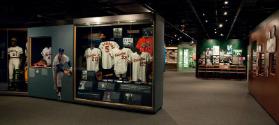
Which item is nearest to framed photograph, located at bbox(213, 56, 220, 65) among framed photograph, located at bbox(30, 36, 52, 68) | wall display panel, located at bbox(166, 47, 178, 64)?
wall display panel, located at bbox(166, 47, 178, 64)

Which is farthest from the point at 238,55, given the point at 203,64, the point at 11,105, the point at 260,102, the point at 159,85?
the point at 11,105

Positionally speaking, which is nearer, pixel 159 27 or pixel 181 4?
pixel 159 27

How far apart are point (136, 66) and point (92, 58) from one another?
4.98 ft

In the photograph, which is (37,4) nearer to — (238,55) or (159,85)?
(159,85)

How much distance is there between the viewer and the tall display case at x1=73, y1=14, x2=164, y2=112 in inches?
261

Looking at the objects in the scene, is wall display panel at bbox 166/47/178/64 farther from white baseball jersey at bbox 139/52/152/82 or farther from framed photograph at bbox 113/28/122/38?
white baseball jersey at bbox 139/52/152/82

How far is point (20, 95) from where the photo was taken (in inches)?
351

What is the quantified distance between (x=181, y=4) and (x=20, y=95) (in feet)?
23.7

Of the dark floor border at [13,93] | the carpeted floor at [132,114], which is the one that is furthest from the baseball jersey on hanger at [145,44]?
the dark floor border at [13,93]

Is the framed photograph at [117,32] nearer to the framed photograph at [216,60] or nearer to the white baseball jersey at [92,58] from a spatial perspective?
the white baseball jersey at [92,58]

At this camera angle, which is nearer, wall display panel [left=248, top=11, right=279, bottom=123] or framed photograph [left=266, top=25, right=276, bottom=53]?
wall display panel [left=248, top=11, right=279, bottom=123]

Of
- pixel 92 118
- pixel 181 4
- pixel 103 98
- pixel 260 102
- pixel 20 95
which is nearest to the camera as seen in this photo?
pixel 92 118

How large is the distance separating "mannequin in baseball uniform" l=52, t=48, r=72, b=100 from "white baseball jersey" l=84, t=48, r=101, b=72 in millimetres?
716

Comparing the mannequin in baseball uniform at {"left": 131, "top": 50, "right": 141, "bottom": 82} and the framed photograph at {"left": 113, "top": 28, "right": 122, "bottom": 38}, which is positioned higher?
the framed photograph at {"left": 113, "top": 28, "right": 122, "bottom": 38}
